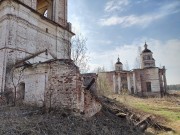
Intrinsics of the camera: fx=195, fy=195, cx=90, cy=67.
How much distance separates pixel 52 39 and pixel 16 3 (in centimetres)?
A: 365

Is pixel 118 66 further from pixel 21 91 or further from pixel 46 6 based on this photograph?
pixel 21 91

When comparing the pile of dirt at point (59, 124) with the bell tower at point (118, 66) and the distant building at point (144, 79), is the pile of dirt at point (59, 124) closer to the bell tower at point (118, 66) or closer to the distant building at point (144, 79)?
the distant building at point (144, 79)

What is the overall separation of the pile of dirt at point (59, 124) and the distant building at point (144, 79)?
940 inches

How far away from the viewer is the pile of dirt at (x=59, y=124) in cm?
573

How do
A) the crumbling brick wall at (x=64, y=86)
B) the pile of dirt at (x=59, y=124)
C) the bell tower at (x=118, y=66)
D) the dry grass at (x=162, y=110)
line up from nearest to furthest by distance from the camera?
the pile of dirt at (x=59, y=124), the crumbling brick wall at (x=64, y=86), the dry grass at (x=162, y=110), the bell tower at (x=118, y=66)

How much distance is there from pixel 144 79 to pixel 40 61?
25.3 metres

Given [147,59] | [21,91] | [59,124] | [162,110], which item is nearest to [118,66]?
[147,59]

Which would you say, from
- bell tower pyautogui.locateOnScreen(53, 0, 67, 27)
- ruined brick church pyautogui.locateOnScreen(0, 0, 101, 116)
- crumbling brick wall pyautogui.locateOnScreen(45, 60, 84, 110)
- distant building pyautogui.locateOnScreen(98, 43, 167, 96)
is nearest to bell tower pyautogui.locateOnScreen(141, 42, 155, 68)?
distant building pyautogui.locateOnScreen(98, 43, 167, 96)

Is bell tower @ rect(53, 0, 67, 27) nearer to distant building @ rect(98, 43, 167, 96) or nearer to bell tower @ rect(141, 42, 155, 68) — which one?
distant building @ rect(98, 43, 167, 96)

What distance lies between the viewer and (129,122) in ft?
31.0

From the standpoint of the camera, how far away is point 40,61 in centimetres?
1212

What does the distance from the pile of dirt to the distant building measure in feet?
78.4

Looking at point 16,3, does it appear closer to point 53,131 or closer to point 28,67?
point 28,67

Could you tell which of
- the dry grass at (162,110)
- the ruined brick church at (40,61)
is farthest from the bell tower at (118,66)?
the ruined brick church at (40,61)
